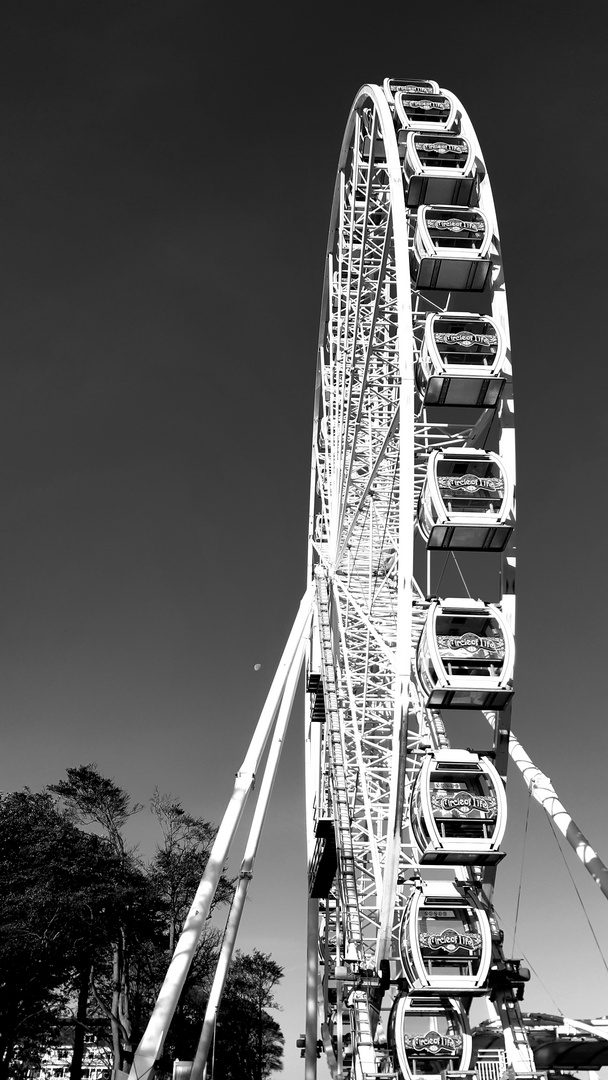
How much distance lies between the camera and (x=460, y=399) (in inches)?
739

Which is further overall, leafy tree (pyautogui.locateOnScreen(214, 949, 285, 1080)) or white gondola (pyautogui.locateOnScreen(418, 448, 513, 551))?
leafy tree (pyautogui.locateOnScreen(214, 949, 285, 1080))

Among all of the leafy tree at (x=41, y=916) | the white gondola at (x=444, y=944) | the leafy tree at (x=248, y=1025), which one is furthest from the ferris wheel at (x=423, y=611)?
the leafy tree at (x=248, y=1025)

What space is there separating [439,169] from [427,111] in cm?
210

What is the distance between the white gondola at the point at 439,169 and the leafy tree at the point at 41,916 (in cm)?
2652

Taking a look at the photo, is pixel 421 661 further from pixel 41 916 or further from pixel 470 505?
pixel 41 916

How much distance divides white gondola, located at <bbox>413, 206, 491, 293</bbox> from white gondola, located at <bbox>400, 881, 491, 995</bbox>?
12233mm

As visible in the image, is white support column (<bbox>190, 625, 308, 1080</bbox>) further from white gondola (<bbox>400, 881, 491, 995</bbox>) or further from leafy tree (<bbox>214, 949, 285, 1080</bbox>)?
leafy tree (<bbox>214, 949, 285, 1080</bbox>)

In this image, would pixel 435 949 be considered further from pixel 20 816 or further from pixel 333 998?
pixel 20 816

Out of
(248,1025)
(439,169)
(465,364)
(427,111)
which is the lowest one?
(248,1025)

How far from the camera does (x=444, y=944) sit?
15117 mm

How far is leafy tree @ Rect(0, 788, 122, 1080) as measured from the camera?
104 ft

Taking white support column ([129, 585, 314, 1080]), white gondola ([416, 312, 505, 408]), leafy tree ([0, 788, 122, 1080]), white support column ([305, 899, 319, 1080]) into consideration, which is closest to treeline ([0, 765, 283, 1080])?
leafy tree ([0, 788, 122, 1080])

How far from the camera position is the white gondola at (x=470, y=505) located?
1791cm

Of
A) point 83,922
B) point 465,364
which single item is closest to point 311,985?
point 83,922
